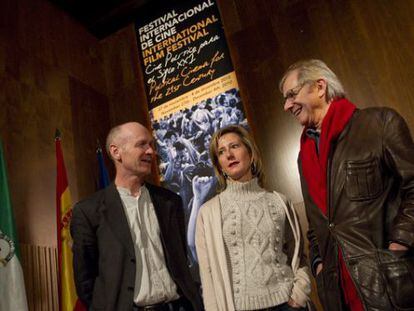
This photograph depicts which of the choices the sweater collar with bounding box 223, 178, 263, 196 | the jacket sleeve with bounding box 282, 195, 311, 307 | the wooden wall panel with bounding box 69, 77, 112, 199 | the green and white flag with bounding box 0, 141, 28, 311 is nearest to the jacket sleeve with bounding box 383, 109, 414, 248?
the jacket sleeve with bounding box 282, 195, 311, 307

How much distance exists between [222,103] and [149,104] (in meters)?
1.01

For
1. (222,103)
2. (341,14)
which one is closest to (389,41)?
(341,14)

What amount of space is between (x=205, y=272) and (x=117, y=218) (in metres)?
0.53

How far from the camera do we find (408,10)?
3.68 m

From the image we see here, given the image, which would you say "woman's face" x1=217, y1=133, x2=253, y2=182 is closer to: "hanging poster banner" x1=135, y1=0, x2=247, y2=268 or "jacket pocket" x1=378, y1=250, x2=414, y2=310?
"jacket pocket" x1=378, y1=250, x2=414, y2=310

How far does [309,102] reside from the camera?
1872mm

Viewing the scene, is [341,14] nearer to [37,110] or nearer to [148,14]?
[148,14]

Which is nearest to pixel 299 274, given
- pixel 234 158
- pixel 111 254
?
pixel 234 158

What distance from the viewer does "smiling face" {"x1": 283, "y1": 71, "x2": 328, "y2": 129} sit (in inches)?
73.5

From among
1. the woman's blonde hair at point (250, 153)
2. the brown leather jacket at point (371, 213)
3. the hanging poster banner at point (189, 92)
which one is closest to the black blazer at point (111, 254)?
the woman's blonde hair at point (250, 153)

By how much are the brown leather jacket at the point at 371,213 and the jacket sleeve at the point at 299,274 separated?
0.12 metres

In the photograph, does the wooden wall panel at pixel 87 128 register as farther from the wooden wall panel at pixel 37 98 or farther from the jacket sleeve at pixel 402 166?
the jacket sleeve at pixel 402 166

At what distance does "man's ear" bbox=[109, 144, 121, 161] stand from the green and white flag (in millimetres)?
1087

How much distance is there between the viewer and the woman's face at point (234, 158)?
209 cm
